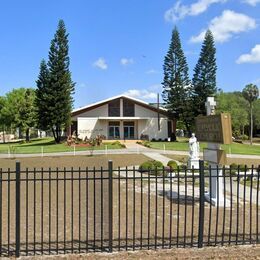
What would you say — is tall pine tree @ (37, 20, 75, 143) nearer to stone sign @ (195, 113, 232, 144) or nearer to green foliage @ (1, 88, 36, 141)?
green foliage @ (1, 88, 36, 141)

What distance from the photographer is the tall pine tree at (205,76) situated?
179ft

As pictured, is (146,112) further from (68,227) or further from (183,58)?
(68,227)

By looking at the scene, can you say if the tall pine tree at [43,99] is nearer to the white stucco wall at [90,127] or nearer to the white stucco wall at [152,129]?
the white stucco wall at [90,127]

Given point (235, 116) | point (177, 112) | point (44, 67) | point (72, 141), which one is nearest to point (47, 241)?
point (72, 141)

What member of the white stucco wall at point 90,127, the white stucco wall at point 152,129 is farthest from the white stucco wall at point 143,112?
the white stucco wall at point 90,127

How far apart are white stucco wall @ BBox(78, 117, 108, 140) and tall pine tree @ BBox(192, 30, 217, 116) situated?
45.1 feet

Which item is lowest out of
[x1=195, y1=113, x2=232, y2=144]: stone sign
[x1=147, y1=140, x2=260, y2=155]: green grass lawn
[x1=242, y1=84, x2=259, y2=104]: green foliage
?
[x1=147, y1=140, x2=260, y2=155]: green grass lawn

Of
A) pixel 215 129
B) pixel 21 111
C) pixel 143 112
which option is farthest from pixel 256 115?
pixel 215 129

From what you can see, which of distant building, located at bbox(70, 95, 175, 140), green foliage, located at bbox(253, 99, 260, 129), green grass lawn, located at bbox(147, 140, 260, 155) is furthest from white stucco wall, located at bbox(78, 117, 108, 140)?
green foliage, located at bbox(253, 99, 260, 129)

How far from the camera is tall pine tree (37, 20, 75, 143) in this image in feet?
151

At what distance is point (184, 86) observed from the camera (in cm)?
5622

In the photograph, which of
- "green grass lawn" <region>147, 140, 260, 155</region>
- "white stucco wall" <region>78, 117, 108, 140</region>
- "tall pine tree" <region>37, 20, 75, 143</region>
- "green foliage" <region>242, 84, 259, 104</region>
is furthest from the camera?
"green foliage" <region>242, 84, 259, 104</region>

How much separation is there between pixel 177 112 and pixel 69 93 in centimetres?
1636

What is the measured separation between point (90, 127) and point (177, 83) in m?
14.3
